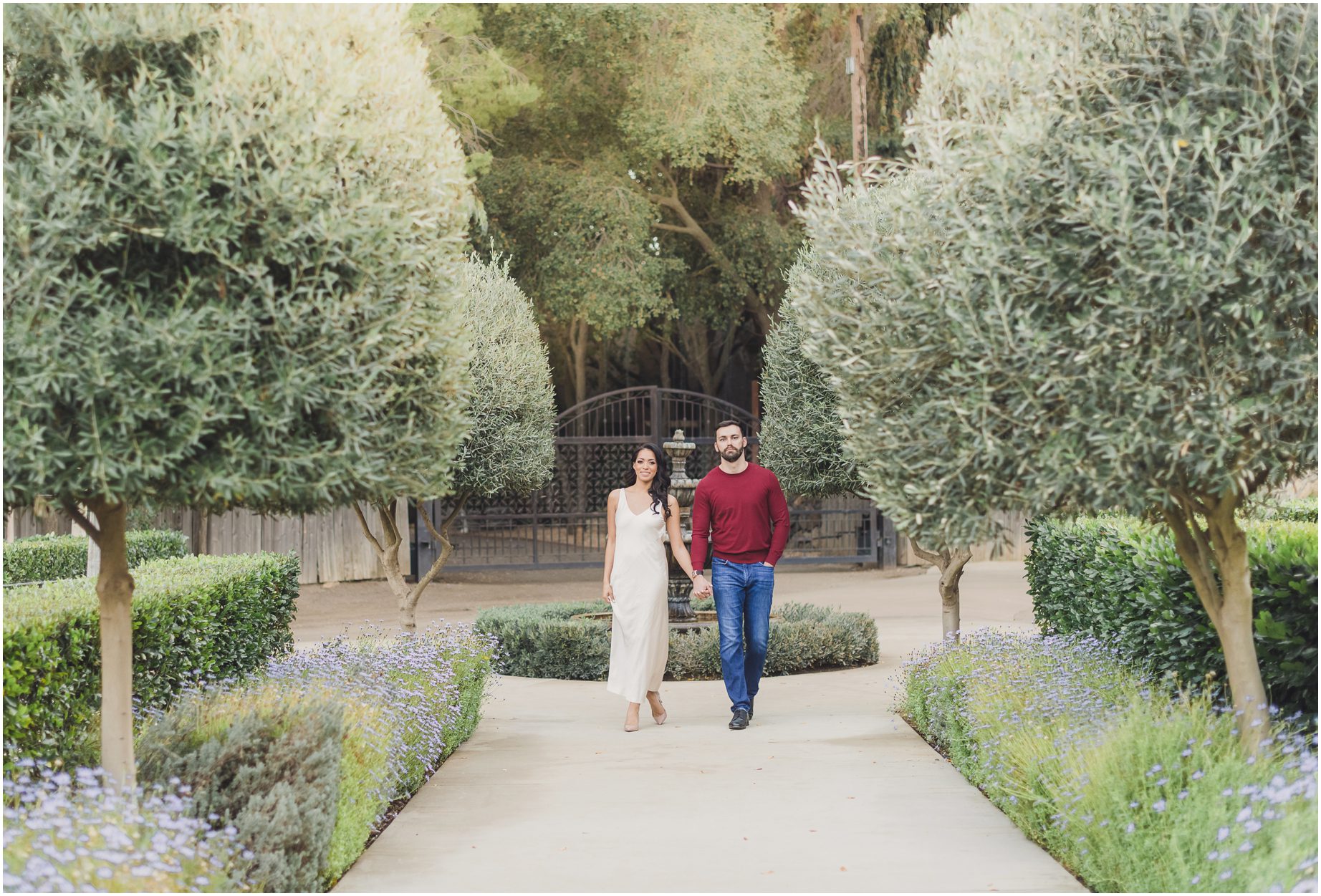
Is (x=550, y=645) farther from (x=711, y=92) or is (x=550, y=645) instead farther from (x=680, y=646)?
(x=711, y=92)

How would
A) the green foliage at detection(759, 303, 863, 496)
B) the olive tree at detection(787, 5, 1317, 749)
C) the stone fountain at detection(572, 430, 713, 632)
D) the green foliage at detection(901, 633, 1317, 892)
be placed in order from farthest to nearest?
the green foliage at detection(759, 303, 863, 496) → the stone fountain at detection(572, 430, 713, 632) → the olive tree at detection(787, 5, 1317, 749) → the green foliage at detection(901, 633, 1317, 892)

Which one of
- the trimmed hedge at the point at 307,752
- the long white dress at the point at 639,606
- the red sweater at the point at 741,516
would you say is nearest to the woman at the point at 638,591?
the long white dress at the point at 639,606

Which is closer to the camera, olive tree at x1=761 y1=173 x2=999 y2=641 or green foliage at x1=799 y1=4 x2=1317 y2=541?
green foliage at x1=799 y1=4 x2=1317 y2=541

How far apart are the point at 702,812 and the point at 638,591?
2451 millimetres

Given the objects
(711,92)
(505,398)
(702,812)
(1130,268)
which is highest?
(711,92)

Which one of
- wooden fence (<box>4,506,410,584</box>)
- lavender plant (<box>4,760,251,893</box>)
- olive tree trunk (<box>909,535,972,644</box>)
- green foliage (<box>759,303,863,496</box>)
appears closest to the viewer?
lavender plant (<box>4,760,251,893</box>)

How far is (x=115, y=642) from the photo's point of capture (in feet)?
16.5

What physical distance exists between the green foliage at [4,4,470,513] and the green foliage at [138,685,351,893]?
1.13 metres

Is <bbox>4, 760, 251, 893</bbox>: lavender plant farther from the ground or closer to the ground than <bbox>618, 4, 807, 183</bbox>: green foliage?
closer to the ground

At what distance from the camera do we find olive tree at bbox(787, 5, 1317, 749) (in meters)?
4.43

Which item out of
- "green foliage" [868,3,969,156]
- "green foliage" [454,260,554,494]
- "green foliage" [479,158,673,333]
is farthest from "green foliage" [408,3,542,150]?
"green foliage" [454,260,554,494]

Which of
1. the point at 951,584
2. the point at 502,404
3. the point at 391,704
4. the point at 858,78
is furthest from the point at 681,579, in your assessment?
the point at 858,78

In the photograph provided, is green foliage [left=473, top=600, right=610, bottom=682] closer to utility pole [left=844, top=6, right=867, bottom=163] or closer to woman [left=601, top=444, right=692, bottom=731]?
woman [left=601, top=444, right=692, bottom=731]

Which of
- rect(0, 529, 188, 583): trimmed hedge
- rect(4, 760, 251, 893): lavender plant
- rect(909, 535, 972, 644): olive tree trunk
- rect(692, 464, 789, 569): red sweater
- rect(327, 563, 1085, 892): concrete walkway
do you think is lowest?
rect(327, 563, 1085, 892): concrete walkway
